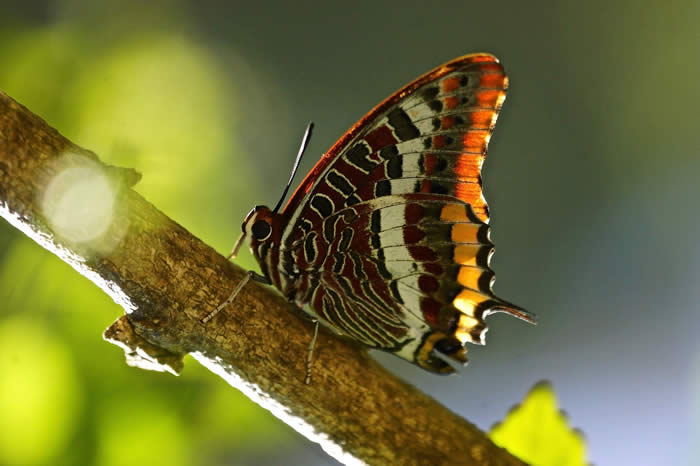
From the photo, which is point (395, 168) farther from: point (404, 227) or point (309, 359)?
point (309, 359)

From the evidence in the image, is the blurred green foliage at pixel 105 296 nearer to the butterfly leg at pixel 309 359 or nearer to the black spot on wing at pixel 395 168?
the butterfly leg at pixel 309 359

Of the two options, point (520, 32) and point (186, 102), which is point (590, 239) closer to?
point (520, 32)

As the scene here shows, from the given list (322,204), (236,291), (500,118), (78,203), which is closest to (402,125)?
(322,204)

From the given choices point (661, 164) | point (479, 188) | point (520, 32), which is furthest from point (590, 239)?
point (479, 188)

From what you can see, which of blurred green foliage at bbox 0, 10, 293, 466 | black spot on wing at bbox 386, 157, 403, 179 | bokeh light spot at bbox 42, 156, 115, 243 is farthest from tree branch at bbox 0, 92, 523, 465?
black spot on wing at bbox 386, 157, 403, 179

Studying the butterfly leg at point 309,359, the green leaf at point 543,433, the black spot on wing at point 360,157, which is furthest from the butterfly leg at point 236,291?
the green leaf at point 543,433

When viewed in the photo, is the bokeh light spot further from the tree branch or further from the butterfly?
the butterfly

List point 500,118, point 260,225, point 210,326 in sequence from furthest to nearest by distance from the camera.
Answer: point 500,118
point 260,225
point 210,326
